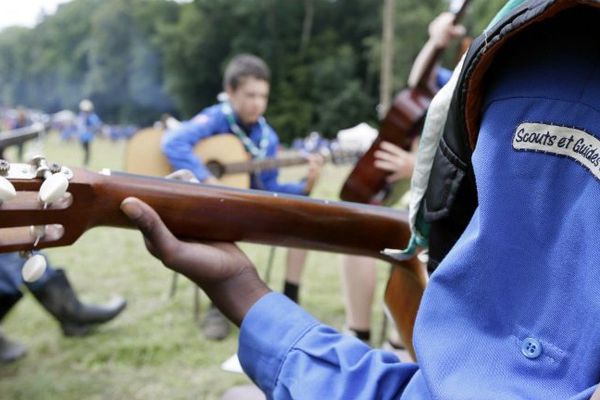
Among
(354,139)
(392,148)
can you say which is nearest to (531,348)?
(392,148)

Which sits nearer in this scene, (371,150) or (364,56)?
(371,150)

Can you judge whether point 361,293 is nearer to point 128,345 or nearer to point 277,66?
point 128,345

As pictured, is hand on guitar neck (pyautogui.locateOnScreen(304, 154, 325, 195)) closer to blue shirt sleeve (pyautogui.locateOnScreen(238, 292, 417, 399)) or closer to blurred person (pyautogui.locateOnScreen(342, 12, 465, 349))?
blurred person (pyautogui.locateOnScreen(342, 12, 465, 349))

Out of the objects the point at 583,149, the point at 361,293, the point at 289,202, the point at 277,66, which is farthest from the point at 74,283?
the point at 277,66

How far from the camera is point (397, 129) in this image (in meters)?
3.36

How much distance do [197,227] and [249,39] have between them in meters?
45.2

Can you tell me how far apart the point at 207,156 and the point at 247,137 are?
1.15 feet

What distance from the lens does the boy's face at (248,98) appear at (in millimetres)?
4020

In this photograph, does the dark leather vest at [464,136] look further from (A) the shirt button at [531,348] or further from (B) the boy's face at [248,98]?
(B) the boy's face at [248,98]

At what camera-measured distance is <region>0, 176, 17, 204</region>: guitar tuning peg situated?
85 cm

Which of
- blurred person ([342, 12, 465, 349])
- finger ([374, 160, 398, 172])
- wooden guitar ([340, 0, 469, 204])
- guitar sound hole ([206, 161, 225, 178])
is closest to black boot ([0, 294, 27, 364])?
guitar sound hole ([206, 161, 225, 178])

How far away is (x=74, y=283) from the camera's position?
4.69 m

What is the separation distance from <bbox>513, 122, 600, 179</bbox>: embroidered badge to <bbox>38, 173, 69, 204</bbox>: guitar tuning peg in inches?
27.6

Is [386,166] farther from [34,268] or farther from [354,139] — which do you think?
[354,139]
